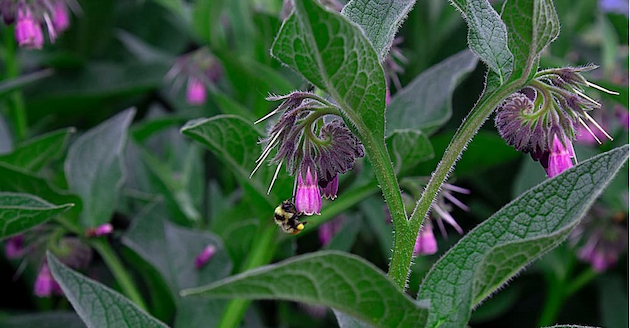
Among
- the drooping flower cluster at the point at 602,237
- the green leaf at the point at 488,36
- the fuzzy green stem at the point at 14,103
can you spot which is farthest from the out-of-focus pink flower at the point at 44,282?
the drooping flower cluster at the point at 602,237

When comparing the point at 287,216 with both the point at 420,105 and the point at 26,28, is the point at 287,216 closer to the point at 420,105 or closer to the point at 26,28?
the point at 420,105

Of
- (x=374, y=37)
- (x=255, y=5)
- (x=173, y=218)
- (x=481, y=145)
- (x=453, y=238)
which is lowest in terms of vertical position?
(x=453, y=238)

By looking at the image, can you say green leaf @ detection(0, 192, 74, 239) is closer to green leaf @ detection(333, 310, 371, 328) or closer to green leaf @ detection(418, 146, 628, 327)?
green leaf @ detection(333, 310, 371, 328)

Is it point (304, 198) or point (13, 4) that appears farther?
point (13, 4)

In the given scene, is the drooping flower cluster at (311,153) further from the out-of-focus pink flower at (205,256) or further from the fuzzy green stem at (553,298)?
the fuzzy green stem at (553,298)

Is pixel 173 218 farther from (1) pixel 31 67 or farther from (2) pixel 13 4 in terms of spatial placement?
(1) pixel 31 67

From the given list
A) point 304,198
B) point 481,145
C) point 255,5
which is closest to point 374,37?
point 304,198

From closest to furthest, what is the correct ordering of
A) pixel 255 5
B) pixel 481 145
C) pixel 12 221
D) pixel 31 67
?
pixel 12 221, pixel 481 145, pixel 255 5, pixel 31 67
